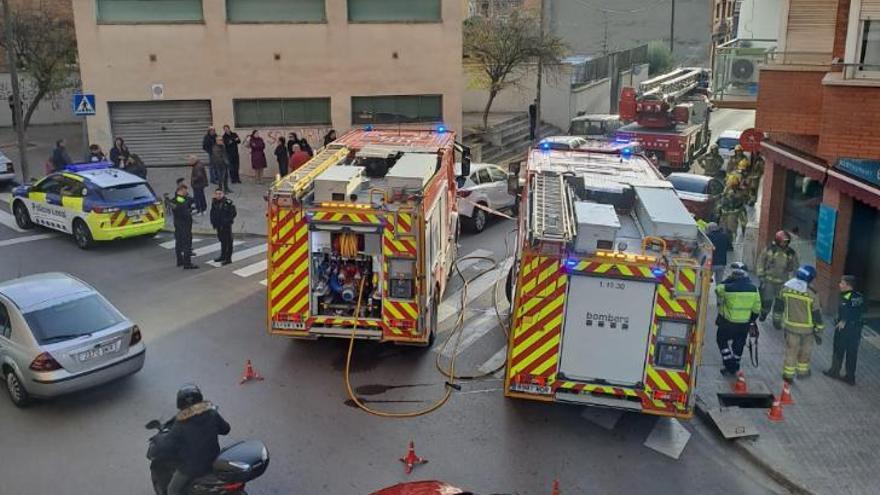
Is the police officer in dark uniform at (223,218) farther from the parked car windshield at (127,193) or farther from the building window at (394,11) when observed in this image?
the building window at (394,11)

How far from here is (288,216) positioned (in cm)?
1085

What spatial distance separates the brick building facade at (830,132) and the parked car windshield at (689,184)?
399 cm

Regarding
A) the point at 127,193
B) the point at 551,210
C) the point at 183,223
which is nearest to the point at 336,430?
the point at 551,210

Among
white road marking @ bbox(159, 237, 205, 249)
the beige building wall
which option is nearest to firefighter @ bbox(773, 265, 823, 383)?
white road marking @ bbox(159, 237, 205, 249)

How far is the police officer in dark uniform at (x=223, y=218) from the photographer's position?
51.3 ft

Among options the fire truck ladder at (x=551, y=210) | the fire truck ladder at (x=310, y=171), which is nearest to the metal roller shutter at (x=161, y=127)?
the fire truck ladder at (x=310, y=171)

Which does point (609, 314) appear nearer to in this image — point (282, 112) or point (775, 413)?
point (775, 413)

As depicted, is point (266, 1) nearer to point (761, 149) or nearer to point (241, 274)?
point (241, 274)

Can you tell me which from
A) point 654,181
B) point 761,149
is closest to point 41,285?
point 654,181

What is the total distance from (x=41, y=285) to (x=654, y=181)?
8694 mm

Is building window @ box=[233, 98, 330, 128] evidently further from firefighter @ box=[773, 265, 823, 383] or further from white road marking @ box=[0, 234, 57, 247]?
firefighter @ box=[773, 265, 823, 383]

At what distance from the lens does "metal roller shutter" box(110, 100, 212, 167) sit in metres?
24.4

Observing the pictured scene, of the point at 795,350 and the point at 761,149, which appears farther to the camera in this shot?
the point at 761,149

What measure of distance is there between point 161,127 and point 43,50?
7.63 meters
